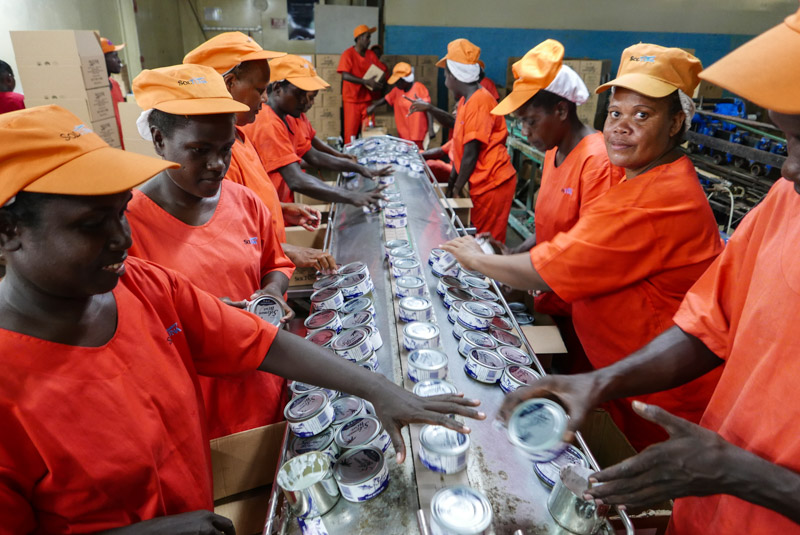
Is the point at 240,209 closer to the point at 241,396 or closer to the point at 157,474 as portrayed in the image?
the point at 241,396

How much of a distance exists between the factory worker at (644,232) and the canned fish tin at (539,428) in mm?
673

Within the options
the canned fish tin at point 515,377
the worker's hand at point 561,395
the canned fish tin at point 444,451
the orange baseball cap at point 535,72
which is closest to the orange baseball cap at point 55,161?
the canned fish tin at point 444,451

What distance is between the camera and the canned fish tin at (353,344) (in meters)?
1.45

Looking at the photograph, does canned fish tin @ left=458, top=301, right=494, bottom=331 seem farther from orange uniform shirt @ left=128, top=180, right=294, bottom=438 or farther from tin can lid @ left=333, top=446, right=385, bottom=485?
orange uniform shirt @ left=128, top=180, right=294, bottom=438

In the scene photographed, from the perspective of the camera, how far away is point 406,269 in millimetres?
2021

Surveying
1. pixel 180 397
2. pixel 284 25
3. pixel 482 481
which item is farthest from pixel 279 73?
pixel 284 25

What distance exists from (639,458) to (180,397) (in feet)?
3.46

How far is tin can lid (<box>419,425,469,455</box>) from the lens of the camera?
3.57 ft

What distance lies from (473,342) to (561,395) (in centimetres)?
43

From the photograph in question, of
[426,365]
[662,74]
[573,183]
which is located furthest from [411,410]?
[573,183]

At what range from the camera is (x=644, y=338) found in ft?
5.88

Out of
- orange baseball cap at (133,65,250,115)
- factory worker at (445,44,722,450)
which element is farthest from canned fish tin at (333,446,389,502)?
orange baseball cap at (133,65,250,115)

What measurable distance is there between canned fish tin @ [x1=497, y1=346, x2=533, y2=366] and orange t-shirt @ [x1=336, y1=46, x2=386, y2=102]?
23.6ft

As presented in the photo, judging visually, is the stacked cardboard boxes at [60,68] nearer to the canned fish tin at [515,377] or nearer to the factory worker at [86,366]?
the factory worker at [86,366]
